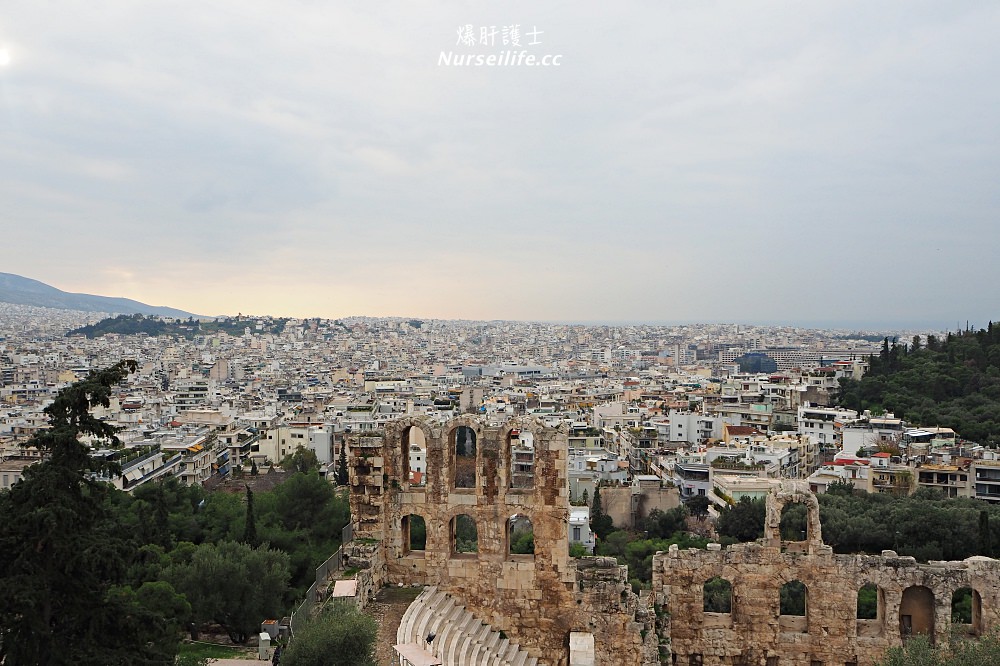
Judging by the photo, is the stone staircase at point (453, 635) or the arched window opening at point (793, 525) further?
the arched window opening at point (793, 525)

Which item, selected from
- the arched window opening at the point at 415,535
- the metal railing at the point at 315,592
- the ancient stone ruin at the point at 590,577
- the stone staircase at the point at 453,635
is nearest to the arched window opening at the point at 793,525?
the arched window opening at the point at 415,535

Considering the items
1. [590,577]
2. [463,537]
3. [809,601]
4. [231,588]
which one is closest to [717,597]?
[463,537]

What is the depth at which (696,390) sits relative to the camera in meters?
110

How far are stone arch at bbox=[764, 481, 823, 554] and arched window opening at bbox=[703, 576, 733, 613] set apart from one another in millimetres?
7634

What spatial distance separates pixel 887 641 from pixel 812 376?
251ft

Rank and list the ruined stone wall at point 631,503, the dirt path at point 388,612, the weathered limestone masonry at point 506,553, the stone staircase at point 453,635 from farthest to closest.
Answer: the ruined stone wall at point 631,503 < the weathered limestone masonry at point 506,553 < the stone staircase at point 453,635 < the dirt path at point 388,612

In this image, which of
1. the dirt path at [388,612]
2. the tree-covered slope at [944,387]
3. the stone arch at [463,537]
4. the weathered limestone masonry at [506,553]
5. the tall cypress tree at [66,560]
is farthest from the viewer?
the tree-covered slope at [944,387]

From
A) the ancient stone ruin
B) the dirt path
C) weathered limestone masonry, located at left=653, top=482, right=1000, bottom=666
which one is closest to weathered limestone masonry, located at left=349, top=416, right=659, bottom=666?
the ancient stone ruin

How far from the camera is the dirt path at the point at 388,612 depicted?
1263 centimetres

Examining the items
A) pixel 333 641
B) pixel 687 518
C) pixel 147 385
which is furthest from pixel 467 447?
pixel 147 385

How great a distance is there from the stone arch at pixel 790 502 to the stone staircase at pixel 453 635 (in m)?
5.58

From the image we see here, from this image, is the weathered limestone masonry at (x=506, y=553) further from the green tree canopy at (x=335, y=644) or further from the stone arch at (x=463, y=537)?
the green tree canopy at (x=335, y=644)

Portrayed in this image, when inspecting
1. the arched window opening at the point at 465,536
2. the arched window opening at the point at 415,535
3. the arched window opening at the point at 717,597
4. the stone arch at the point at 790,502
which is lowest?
the arched window opening at the point at 717,597

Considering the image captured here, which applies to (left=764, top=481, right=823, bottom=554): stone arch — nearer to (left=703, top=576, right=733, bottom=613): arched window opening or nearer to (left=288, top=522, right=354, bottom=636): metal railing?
(left=703, top=576, right=733, bottom=613): arched window opening
